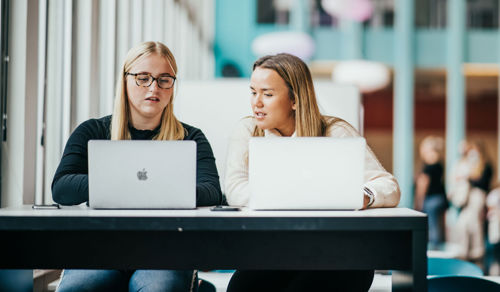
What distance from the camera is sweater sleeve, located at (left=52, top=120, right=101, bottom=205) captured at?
1646 millimetres

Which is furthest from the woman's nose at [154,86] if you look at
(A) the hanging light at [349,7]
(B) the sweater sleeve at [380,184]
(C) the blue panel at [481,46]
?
(C) the blue panel at [481,46]

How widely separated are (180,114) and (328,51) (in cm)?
633

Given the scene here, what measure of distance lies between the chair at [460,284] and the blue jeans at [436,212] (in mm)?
4622

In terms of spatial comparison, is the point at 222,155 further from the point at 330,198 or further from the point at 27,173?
the point at 330,198

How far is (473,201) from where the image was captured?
6180mm

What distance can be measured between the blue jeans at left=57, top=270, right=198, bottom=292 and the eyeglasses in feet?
2.09

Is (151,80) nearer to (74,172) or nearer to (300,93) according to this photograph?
(74,172)

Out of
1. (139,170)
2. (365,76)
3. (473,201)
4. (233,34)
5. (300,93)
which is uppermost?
(233,34)

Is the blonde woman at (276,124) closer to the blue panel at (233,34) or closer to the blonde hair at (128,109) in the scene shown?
the blonde hair at (128,109)

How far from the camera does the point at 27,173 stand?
7.18ft

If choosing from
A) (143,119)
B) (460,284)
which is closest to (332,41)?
(143,119)

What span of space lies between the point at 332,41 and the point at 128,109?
683 cm

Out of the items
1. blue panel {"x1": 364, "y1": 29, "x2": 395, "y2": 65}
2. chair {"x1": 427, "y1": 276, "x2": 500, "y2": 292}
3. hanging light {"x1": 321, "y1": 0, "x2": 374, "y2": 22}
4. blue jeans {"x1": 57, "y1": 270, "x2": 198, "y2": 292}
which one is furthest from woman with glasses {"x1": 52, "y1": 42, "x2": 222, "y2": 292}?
blue panel {"x1": 364, "y1": 29, "x2": 395, "y2": 65}

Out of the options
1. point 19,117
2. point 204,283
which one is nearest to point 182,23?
point 19,117
